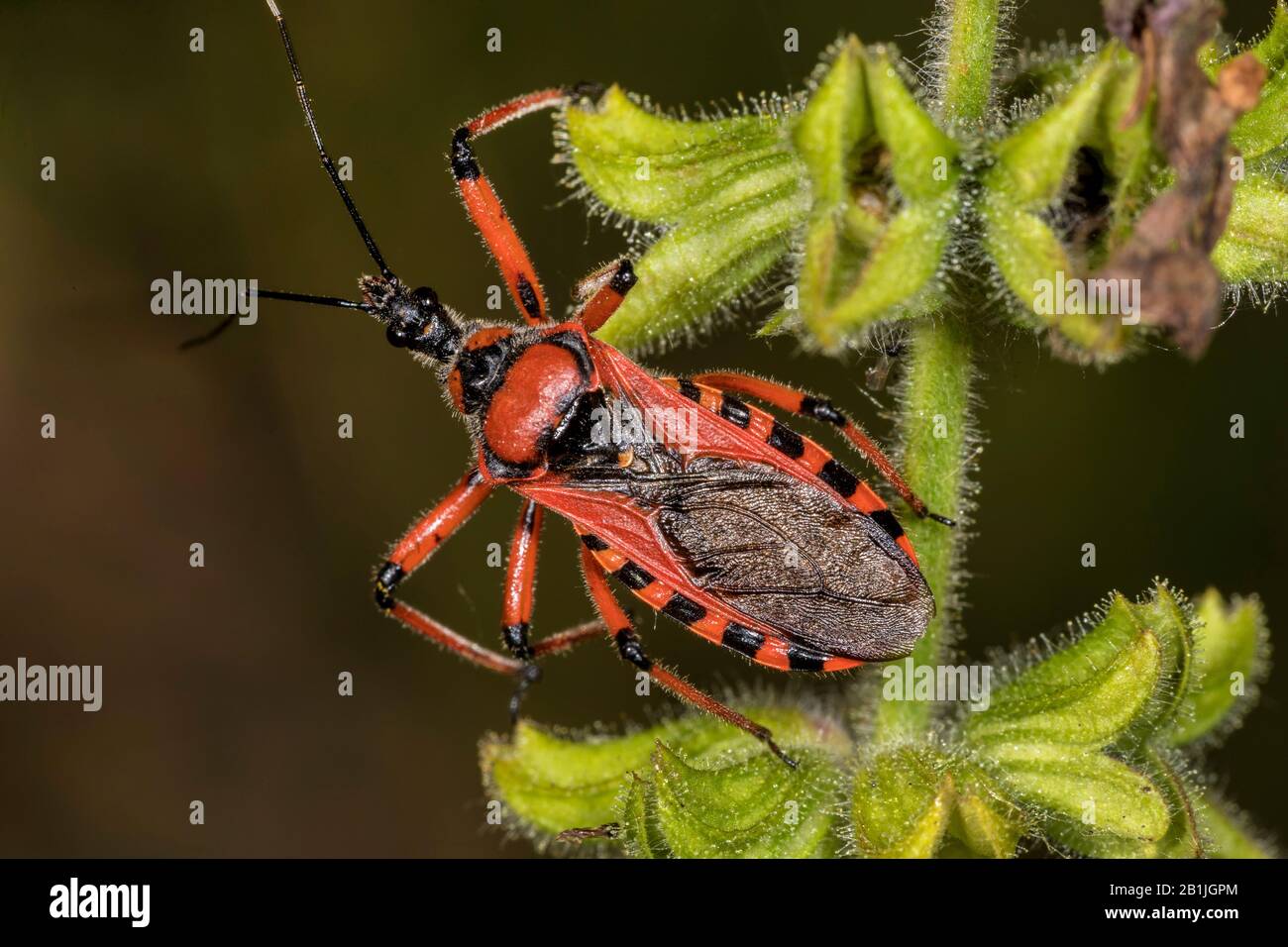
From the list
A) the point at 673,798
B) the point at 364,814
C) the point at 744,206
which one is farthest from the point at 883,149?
the point at 364,814

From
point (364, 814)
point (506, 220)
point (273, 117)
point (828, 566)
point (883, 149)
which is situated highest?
point (273, 117)

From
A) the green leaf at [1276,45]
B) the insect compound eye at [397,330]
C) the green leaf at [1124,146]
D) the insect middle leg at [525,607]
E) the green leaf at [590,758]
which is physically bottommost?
the green leaf at [590,758]

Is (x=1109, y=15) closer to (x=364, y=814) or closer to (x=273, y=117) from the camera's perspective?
(x=273, y=117)

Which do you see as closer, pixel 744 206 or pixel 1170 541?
pixel 744 206

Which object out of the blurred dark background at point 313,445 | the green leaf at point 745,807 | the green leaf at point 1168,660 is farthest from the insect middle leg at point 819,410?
the blurred dark background at point 313,445

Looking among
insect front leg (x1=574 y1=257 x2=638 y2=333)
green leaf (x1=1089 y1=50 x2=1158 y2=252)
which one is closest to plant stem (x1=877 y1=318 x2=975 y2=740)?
green leaf (x1=1089 y1=50 x2=1158 y2=252)

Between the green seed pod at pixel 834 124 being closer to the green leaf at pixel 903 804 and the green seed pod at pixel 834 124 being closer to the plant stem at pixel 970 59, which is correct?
the plant stem at pixel 970 59

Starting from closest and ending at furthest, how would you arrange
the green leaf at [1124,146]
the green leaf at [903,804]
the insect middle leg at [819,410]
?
the green leaf at [1124,146] → the green leaf at [903,804] → the insect middle leg at [819,410]
